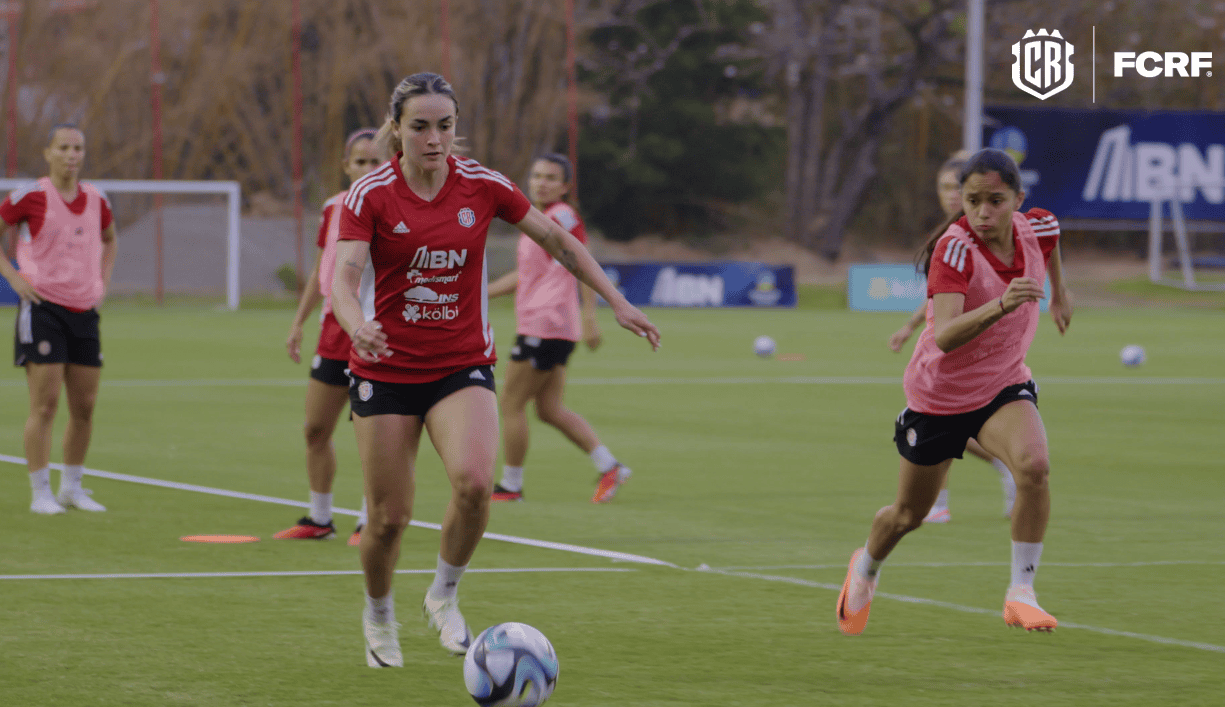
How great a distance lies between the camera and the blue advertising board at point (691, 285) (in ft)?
116

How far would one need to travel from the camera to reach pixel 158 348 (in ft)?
78.2

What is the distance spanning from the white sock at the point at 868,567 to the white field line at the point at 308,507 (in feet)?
5.37

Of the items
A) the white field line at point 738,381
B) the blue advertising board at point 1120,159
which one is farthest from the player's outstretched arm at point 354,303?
the blue advertising board at point 1120,159

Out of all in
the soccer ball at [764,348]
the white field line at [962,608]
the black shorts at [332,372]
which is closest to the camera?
the white field line at [962,608]

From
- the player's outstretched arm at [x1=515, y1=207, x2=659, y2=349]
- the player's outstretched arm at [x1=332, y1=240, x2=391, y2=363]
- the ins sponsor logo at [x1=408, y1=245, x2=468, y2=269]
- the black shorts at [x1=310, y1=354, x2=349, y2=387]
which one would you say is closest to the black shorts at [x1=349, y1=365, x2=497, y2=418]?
the player's outstretched arm at [x1=332, y1=240, x2=391, y2=363]

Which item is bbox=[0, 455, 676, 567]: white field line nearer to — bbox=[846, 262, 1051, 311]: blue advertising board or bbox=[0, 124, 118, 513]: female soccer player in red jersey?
bbox=[0, 124, 118, 513]: female soccer player in red jersey

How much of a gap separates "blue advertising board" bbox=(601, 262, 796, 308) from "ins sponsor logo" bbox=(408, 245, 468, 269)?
29.2 m

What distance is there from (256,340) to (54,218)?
632 inches

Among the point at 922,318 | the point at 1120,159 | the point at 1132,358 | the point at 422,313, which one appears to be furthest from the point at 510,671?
the point at 1120,159

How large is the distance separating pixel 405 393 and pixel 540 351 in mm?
4503

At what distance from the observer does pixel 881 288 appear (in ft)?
115

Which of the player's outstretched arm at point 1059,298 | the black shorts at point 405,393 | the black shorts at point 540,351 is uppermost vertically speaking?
the player's outstretched arm at point 1059,298

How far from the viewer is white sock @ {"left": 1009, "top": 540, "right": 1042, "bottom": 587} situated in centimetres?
657

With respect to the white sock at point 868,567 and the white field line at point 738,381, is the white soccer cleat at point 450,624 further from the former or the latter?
the white field line at point 738,381
